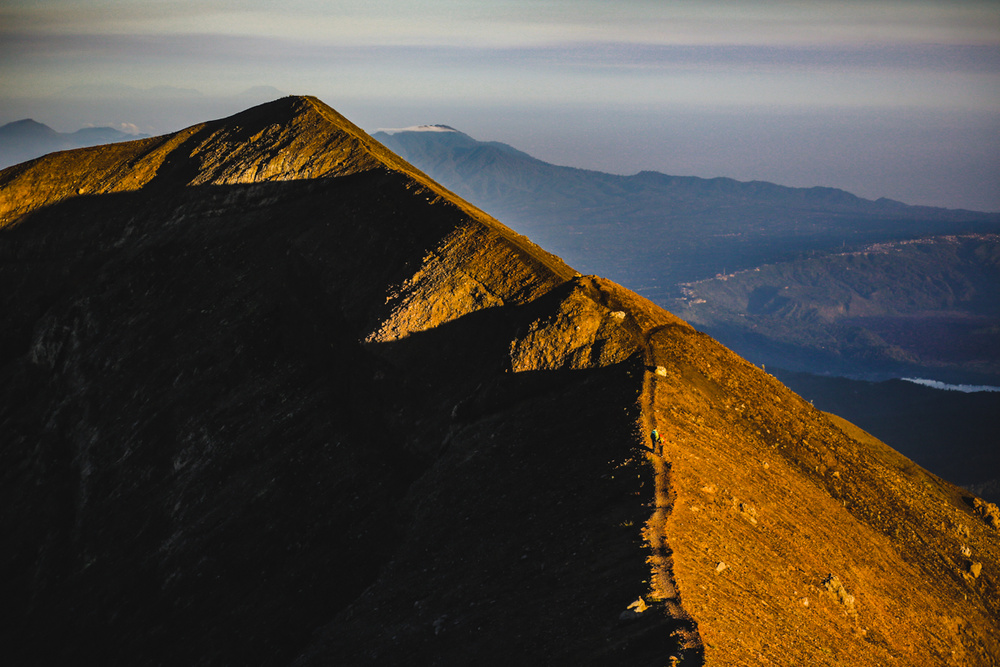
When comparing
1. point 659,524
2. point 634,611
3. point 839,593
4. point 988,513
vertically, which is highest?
point 659,524

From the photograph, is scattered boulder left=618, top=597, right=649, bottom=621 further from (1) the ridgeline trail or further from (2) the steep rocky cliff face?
(1) the ridgeline trail

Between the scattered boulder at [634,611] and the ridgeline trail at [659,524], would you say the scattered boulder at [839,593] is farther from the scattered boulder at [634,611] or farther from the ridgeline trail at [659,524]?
the scattered boulder at [634,611]

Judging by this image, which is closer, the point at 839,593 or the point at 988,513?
the point at 839,593

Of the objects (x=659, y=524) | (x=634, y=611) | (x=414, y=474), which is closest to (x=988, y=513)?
(x=659, y=524)

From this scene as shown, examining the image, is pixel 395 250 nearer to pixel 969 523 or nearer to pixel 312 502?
pixel 312 502

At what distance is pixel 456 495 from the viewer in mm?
30312

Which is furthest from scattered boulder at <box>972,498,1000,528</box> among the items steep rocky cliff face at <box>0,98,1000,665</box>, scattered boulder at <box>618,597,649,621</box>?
scattered boulder at <box>618,597,649,621</box>

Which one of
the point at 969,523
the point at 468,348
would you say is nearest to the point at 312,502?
the point at 468,348

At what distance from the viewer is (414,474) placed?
34562 mm

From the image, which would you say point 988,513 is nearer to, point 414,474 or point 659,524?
point 659,524

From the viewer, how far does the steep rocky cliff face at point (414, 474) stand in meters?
23.4

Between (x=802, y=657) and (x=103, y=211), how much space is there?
67.6 m

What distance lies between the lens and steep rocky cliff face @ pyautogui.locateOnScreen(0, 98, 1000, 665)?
23.4m

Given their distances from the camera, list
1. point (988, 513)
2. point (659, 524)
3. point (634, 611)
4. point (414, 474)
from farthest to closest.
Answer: point (988, 513)
point (414, 474)
point (659, 524)
point (634, 611)
